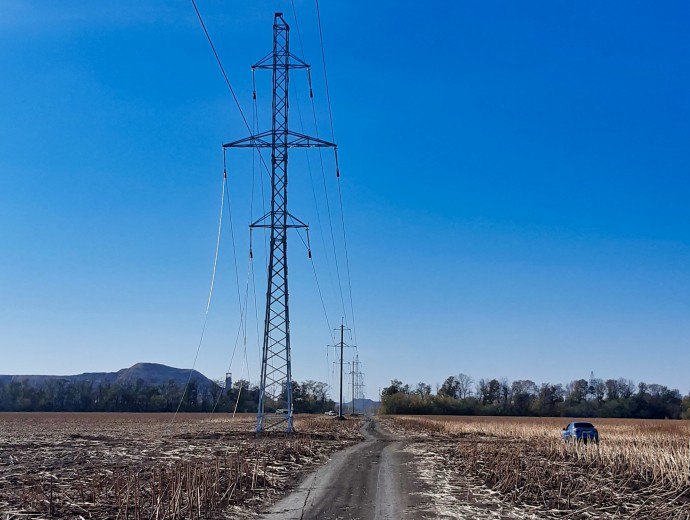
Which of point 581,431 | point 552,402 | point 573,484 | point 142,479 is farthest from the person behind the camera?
point 552,402

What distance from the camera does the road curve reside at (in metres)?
15.0

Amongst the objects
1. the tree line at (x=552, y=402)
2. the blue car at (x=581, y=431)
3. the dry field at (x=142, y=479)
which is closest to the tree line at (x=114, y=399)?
the tree line at (x=552, y=402)

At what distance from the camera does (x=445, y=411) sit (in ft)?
523

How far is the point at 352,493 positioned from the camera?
1817 cm

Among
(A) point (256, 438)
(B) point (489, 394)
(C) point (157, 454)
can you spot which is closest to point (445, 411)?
(B) point (489, 394)

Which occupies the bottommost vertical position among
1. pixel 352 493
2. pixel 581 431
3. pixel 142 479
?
pixel 352 493

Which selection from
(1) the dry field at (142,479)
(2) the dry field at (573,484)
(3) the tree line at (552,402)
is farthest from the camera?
(3) the tree line at (552,402)

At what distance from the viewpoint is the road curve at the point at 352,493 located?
1503 centimetres

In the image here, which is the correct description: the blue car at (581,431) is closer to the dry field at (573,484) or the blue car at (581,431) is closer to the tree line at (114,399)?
the dry field at (573,484)

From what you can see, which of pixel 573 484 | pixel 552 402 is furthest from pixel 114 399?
pixel 573 484

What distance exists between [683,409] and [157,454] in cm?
14079

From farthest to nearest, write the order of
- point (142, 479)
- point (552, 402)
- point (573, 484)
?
1. point (552, 402)
2. point (573, 484)
3. point (142, 479)

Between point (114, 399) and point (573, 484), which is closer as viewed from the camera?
point (573, 484)

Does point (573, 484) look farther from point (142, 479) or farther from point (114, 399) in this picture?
point (114, 399)
